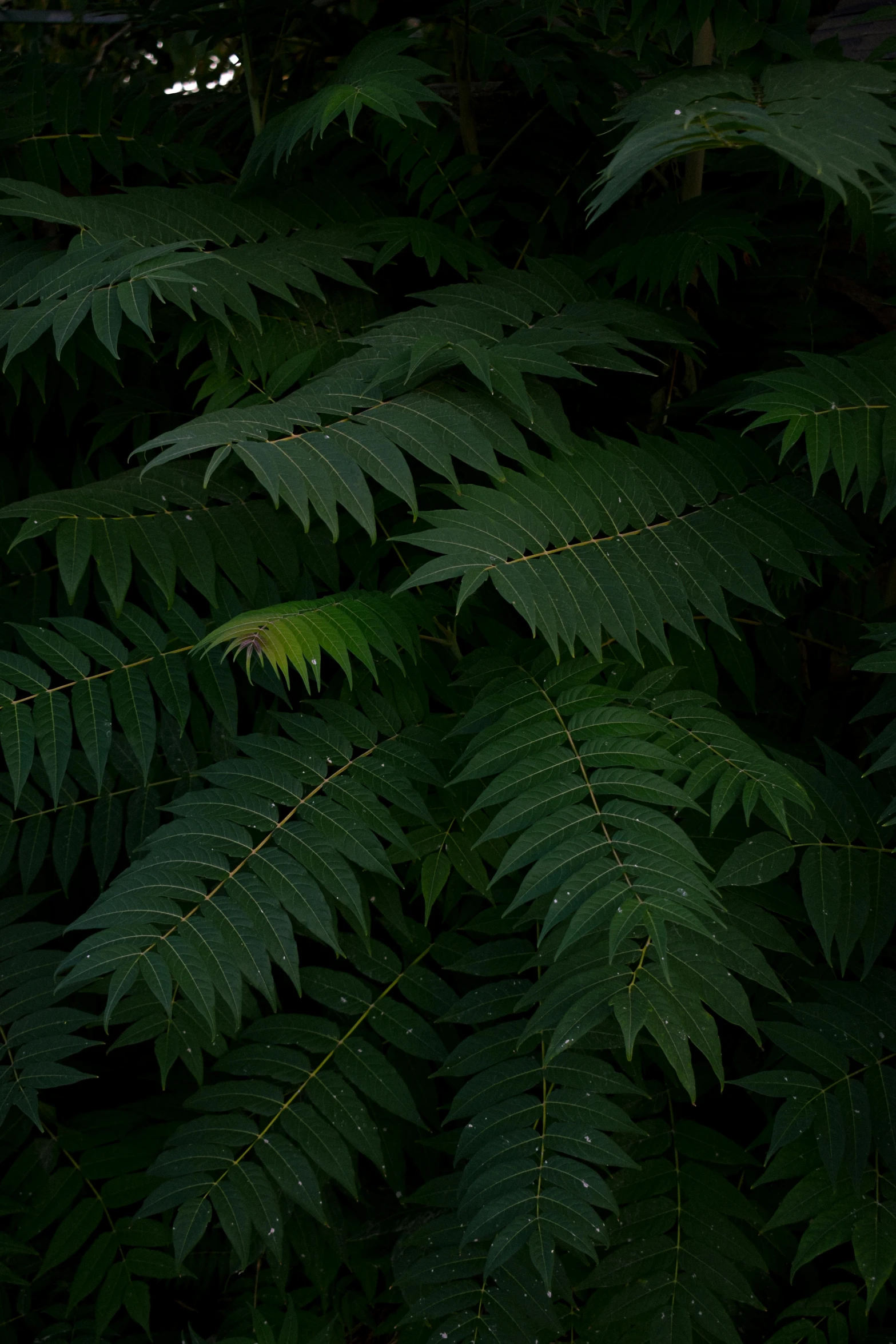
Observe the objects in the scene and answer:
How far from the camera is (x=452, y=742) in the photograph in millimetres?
1480

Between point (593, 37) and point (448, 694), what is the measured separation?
5.59 feet

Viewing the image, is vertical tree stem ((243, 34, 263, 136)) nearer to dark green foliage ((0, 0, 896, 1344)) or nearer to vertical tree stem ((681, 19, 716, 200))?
dark green foliage ((0, 0, 896, 1344))

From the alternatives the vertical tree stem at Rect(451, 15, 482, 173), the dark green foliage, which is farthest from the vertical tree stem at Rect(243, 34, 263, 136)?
the vertical tree stem at Rect(451, 15, 482, 173)

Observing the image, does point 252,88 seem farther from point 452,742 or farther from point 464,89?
point 452,742

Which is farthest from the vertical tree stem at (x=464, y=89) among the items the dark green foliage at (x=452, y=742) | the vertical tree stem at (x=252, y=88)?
the vertical tree stem at (x=252, y=88)

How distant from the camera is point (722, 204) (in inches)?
66.9

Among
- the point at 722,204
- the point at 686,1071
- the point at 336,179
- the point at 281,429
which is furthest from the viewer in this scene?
the point at 336,179

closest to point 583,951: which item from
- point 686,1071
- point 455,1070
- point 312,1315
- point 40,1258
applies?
point 686,1071

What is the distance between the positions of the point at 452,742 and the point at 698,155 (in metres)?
1.09

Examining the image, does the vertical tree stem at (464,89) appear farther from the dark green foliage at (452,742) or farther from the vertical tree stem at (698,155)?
the vertical tree stem at (698,155)

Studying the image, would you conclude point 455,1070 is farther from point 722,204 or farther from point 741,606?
point 722,204

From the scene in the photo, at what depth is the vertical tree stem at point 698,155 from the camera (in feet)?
5.70

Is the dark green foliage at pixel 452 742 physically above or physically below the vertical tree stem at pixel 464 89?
below

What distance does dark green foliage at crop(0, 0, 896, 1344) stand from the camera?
3.93 feet
